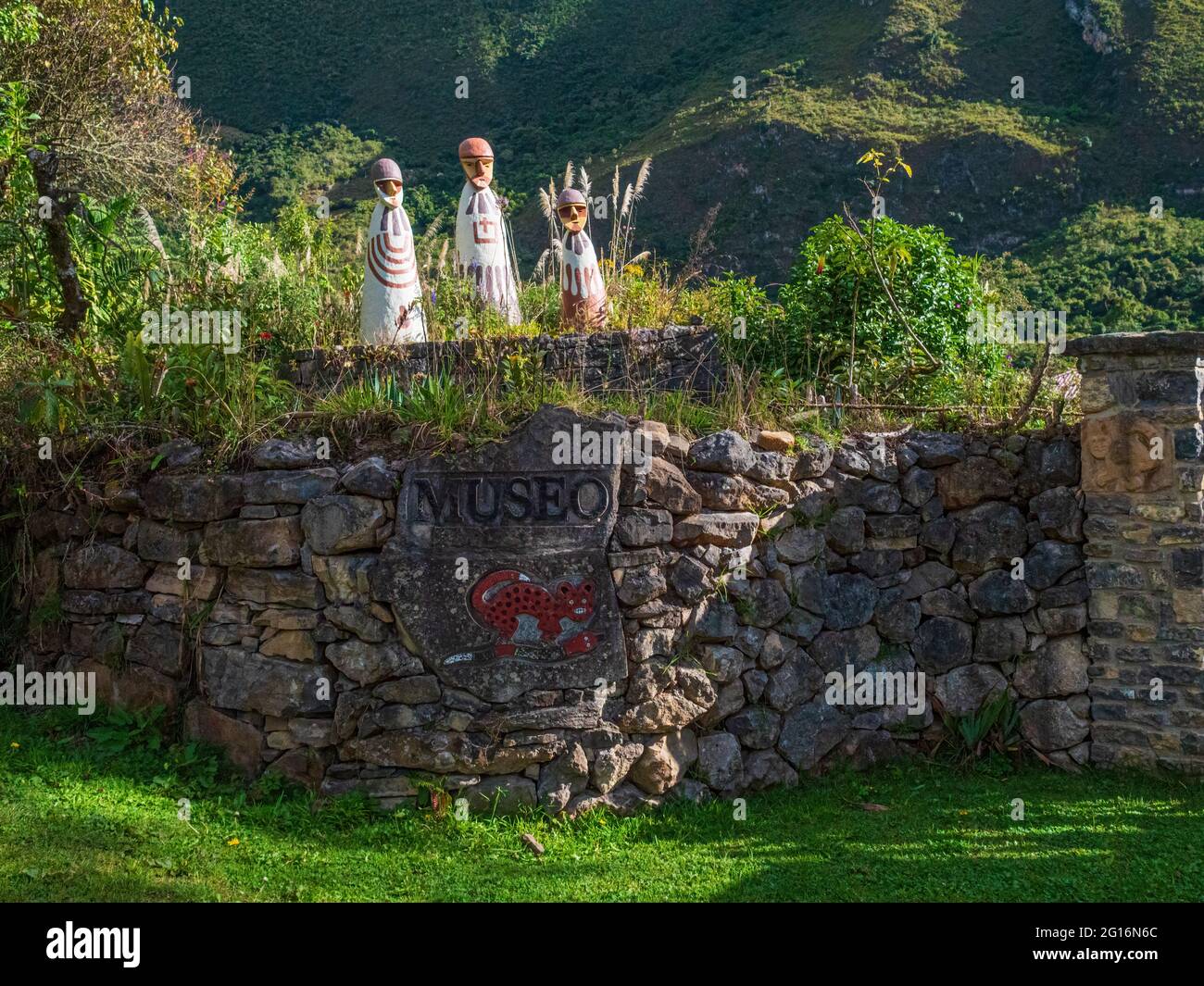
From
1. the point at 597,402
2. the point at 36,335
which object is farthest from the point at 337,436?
the point at 36,335

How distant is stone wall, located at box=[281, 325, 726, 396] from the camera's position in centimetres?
652

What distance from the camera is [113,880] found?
4785 millimetres

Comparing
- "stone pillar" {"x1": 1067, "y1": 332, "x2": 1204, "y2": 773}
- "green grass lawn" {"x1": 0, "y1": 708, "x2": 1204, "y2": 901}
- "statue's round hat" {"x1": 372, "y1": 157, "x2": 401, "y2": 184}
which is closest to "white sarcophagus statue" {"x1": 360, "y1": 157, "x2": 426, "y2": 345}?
"statue's round hat" {"x1": 372, "y1": 157, "x2": 401, "y2": 184}

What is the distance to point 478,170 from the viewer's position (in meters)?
7.55

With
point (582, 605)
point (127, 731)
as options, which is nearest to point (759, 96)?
point (582, 605)

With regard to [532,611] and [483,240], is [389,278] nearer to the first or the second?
[483,240]

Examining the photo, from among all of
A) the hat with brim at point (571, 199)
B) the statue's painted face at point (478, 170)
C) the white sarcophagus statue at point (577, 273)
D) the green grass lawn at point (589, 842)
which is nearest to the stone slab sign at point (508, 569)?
the green grass lawn at point (589, 842)

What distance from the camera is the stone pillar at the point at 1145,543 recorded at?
19.7ft

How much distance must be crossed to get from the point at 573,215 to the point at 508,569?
113 inches

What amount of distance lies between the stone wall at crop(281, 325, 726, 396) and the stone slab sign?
2.82 feet

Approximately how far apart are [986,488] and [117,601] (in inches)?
189

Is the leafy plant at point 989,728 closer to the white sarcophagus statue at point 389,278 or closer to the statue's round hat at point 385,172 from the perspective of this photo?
the white sarcophagus statue at point 389,278

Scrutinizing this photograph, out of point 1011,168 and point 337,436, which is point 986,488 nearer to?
point 337,436

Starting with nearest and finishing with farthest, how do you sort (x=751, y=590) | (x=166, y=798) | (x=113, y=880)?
(x=113, y=880) < (x=166, y=798) < (x=751, y=590)
